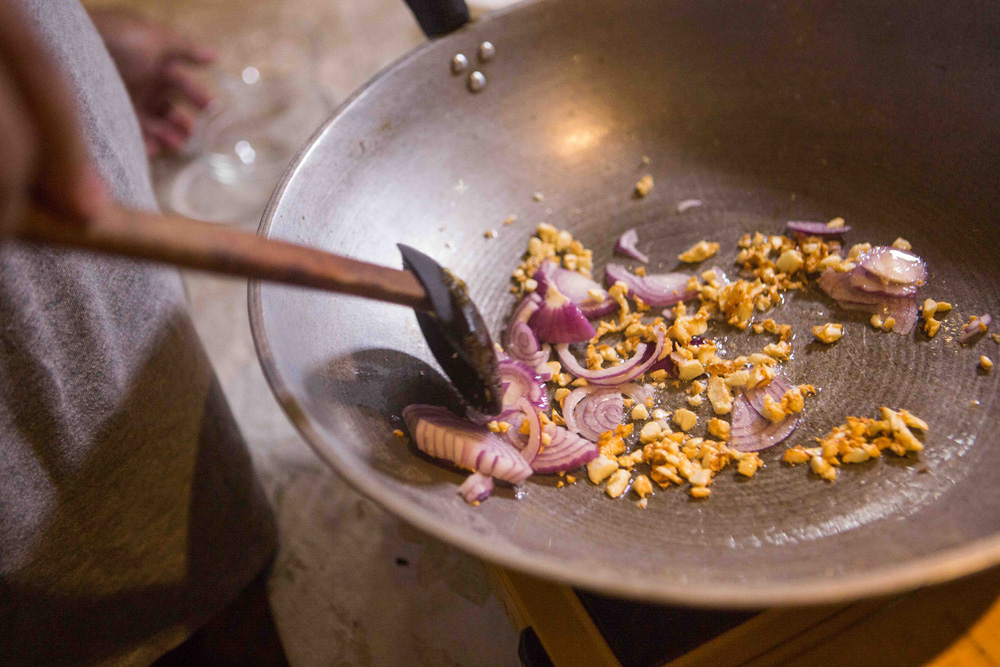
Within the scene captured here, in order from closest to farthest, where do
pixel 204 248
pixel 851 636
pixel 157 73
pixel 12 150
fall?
pixel 12 150 → pixel 204 248 → pixel 851 636 → pixel 157 73

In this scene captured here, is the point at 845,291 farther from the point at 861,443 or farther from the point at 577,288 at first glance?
the point at 577,288

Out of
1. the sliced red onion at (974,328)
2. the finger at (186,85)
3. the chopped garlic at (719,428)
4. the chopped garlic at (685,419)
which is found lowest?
the sliced red onion at (974,328)

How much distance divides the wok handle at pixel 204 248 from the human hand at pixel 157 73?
1442 millimetres

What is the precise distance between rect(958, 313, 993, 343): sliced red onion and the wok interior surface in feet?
0.05

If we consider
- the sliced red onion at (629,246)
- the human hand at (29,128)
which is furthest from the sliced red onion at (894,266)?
the human hand at (29,128)

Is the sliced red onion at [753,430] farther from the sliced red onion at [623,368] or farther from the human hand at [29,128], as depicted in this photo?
the human hand at [29,128]

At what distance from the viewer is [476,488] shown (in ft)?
2.30

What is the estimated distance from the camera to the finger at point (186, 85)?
5.72 feet

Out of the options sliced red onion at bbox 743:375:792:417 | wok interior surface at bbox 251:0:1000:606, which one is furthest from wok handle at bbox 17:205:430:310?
sliced red onion at bbox 743:375:792:417

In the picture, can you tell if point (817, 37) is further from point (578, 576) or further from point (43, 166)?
point (43, 166)

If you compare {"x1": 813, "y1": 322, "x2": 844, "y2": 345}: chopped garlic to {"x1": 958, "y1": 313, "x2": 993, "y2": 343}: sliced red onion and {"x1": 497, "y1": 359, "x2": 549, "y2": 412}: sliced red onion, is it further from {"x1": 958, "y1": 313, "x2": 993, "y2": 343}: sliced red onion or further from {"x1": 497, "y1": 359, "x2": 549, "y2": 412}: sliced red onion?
{"x1": 497, "y1": 359, "x2": 549, "y2": 412}: sliced red onion

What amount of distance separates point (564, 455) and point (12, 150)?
1.89 feet

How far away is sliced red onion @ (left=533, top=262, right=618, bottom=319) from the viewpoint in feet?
3.07

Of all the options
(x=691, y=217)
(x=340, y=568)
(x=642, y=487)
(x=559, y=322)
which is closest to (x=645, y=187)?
(x=691, y=217)
